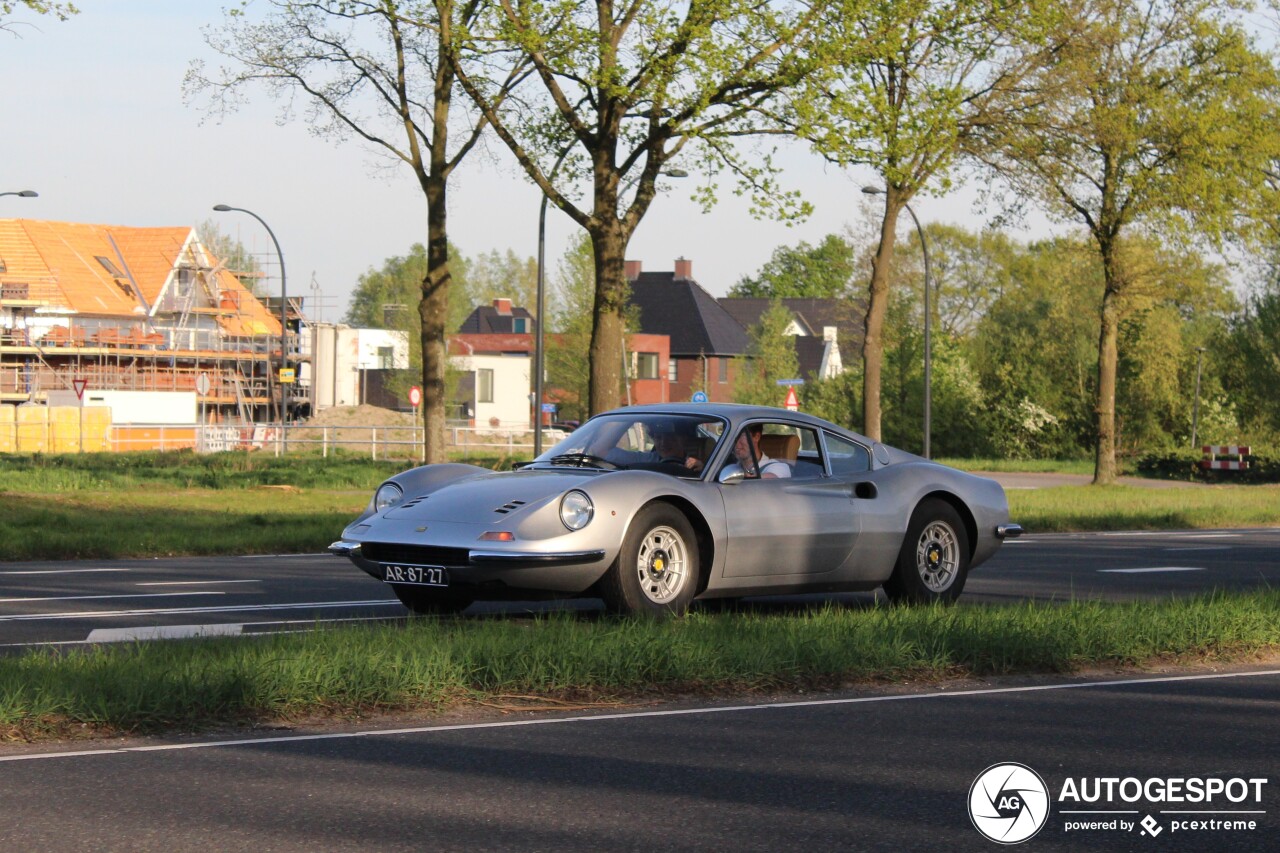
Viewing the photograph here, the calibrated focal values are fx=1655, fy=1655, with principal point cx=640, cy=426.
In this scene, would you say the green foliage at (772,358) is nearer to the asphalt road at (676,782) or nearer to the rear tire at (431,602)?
the rear tire at (431,602)

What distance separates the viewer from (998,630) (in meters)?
9.03

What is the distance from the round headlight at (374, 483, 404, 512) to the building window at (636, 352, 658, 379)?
8996cm

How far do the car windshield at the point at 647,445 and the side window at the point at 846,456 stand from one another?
3.12 ft

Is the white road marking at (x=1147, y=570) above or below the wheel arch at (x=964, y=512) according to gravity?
below

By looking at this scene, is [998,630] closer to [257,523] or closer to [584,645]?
[584,645]

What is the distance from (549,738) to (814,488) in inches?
180

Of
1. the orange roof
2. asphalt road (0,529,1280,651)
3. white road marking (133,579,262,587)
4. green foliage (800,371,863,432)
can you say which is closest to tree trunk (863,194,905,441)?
asphalt road (0,529,1280,651)

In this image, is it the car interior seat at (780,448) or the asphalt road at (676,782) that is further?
the car interior seat at (780,448)

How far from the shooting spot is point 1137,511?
1064 inches

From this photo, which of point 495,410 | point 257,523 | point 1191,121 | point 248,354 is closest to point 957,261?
point 495,410

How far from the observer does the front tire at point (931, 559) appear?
36.6 ft

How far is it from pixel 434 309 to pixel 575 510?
23.6 metres

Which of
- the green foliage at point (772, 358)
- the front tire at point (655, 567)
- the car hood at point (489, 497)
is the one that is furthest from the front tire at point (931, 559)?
the green foliage at point (772, 358)

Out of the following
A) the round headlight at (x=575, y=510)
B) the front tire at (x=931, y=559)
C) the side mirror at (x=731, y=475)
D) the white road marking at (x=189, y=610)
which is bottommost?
the white road marking at (x=189, y=610)
